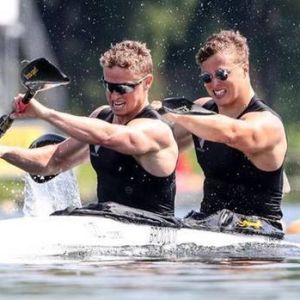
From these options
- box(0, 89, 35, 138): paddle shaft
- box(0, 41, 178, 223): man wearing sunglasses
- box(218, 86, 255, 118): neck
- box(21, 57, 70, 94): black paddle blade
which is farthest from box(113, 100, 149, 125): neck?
box(0, 89, 35, 138): paddle shaft

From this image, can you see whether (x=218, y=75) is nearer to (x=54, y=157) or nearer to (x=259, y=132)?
(x=259, y=132)

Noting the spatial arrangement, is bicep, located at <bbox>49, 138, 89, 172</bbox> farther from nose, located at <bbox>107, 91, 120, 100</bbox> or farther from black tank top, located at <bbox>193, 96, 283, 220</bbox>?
black tank top, located at <bbox>193, 96, 283, 220</bbox>

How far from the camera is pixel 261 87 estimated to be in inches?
1508

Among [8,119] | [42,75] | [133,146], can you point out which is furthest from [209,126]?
[8,119]

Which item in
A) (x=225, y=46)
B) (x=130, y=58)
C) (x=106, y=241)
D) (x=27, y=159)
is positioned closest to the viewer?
(x=106, y=241)

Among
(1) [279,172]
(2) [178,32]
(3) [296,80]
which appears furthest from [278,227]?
(2) [178,32]

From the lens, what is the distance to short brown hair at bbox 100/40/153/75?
506 inches

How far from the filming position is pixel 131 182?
12.8 meters

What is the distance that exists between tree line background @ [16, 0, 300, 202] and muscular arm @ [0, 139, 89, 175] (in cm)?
2359

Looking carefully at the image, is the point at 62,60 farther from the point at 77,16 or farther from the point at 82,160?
the point at 82,160

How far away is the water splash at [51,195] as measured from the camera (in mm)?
13711

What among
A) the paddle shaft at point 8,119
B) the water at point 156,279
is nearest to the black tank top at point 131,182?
the water at point 156,279

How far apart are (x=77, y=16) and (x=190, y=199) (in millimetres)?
16060

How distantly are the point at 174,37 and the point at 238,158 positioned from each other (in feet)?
90.3
